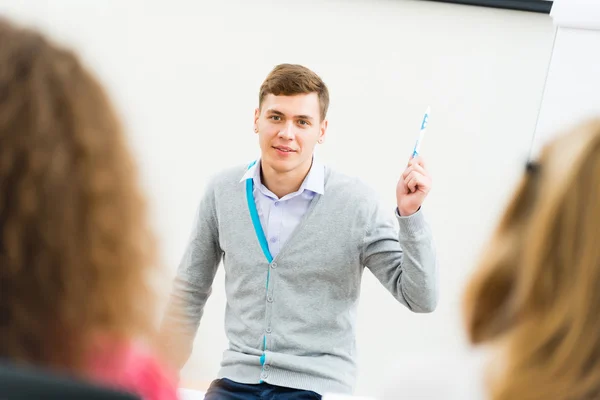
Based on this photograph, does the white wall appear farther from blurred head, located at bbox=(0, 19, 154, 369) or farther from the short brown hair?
blurred head, located at bbox=(0, 19, 154, 369)

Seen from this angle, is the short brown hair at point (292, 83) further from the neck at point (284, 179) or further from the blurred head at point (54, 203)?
the blurred head at point (54, 203)

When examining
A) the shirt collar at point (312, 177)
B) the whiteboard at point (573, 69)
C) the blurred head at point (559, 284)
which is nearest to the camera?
the blurred head at point (559, 284)

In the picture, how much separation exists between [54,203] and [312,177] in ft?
4.43

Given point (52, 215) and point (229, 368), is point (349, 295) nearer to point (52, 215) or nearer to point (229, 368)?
point (229, 368)

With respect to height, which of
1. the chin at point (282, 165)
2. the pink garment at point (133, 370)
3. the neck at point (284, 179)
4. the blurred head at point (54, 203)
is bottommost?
the pink garment at point (133, 370)

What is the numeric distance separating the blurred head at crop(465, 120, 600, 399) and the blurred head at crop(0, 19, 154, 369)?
40 centimetres

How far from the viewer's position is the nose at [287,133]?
203cm

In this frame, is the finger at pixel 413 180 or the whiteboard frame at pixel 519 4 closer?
the finger at pixel 413 180

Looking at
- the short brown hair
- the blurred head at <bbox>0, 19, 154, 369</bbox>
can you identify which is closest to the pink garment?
the blurred head at <bbox>0, 19, 154, 369</bbox>

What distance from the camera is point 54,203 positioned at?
71cm

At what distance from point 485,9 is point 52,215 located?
219 centimetres

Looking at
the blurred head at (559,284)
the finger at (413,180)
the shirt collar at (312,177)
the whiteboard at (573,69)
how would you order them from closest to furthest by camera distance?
the blurred head at (559,284)
the finger at (413,180)
the shirt collar at (312,177)
the whiteboard at (573,69)

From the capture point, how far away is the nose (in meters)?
2.03

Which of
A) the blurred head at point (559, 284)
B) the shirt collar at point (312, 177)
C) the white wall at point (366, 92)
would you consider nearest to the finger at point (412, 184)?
the shirt collar at point (312, 177)
